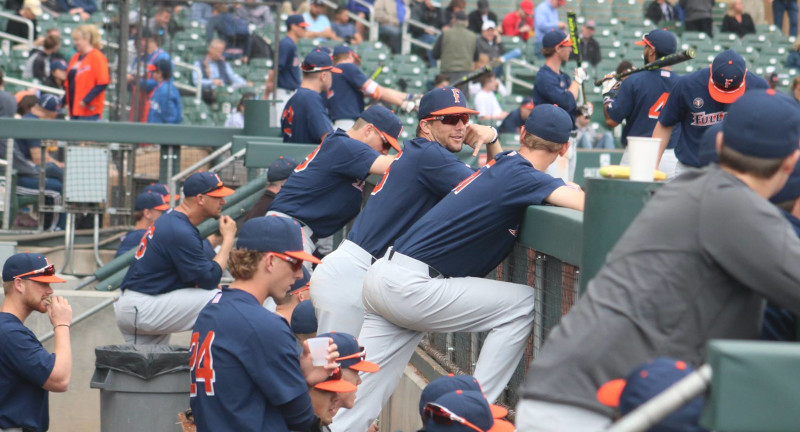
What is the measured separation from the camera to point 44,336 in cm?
855

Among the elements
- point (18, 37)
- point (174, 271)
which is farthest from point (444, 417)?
point (18, 37)

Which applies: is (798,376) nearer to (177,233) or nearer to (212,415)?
(212,415)

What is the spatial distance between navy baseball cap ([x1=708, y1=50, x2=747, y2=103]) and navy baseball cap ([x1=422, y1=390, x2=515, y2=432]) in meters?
4.09

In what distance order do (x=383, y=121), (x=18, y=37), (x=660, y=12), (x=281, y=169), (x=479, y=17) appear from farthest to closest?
1. (x=660, y=12)
2. (x=479, y=17)
3. (x=18, y=37)
4. (x=281, y=169)
5. (x=383, y=121)

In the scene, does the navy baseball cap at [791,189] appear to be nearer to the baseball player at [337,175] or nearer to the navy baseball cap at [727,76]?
the baseball player at [337,175]

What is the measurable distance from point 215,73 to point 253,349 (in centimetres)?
1046

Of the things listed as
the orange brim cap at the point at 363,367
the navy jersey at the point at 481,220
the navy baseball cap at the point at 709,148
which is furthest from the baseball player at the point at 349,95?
the navy baseball cap at the point at 709,148

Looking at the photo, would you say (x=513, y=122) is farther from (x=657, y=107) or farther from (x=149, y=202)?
(x=149, y=202)

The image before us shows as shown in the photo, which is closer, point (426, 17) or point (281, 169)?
point (281, 169)

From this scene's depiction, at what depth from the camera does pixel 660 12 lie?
858 inches

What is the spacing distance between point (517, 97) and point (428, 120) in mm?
12846

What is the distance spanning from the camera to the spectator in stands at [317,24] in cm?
1836

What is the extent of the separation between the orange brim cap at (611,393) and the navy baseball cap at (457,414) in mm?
931

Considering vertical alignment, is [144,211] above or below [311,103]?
below
